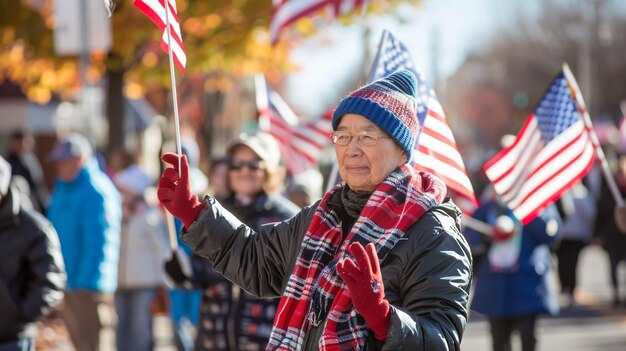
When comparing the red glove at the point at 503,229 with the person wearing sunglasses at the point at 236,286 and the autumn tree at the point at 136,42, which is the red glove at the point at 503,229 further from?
the autumn tree at the point at 136,42

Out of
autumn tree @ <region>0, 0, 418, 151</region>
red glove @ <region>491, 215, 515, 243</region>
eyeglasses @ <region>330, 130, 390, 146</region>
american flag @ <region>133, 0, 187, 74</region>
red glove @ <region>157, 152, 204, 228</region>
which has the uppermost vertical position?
autumn tree @ <region>0, 0, 418, 151</region>

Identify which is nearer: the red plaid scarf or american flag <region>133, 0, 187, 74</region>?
the red plaid scarf

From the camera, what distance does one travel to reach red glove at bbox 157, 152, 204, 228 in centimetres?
442

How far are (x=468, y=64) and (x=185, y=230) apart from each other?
327 ft

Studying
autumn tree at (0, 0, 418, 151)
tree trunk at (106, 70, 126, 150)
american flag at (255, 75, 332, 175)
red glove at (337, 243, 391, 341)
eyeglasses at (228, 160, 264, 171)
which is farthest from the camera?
tree trunk at (106, 70, 126, 150)

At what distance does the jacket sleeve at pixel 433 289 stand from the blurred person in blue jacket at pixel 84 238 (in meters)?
5.80

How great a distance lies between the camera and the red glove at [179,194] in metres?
4.42

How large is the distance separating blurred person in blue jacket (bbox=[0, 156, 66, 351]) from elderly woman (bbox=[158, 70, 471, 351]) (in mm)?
2184

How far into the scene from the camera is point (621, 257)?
1570cm

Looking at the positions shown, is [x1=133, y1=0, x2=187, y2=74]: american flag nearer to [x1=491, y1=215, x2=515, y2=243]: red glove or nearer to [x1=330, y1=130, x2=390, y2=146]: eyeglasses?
[x1=330, y1=130, x2=390, y2=146]: eyeglasses

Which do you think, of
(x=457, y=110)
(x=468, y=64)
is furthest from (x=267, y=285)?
(x=468, y=64)

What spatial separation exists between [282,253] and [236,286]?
8.55 feet

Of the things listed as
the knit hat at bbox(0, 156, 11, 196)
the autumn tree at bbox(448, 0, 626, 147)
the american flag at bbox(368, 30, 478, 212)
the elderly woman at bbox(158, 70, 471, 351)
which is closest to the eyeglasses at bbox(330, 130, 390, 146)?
the elderly woman at bbox(158, 70, 471, 351)

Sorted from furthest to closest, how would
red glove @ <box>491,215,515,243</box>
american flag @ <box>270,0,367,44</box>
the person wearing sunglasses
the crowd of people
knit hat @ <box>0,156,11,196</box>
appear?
american flag @ <box>270,0,367,44</box>
red glove @ <box>491,215,515,243</box>
the person wearing sunglasses
knit hat @ <box>0,156,11,196</box>
the crowd of people
